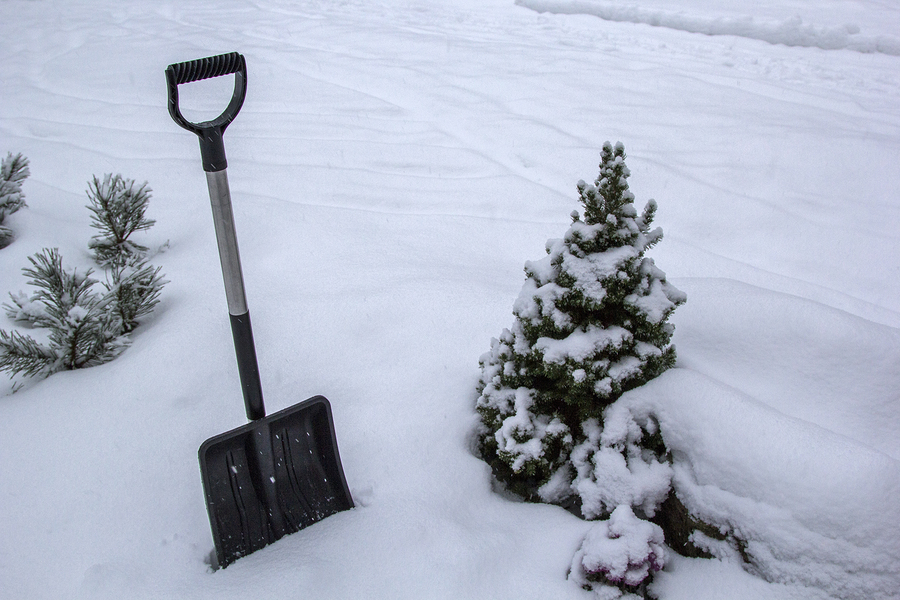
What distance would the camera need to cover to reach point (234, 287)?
1738 mm

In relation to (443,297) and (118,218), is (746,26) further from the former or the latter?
(118,218)

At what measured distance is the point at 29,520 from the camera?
1.83 m

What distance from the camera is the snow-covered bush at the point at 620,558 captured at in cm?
154

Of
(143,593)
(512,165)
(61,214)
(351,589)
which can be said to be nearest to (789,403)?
(351,589)

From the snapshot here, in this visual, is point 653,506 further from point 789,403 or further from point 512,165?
point 512,165

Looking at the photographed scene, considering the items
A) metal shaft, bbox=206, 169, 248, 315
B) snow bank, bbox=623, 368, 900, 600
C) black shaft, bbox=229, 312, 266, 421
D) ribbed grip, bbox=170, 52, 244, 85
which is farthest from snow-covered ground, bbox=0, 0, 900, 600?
ribbed grip, bbox=170, 52, 244, 85

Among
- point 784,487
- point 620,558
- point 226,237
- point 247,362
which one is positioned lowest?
point 620,558

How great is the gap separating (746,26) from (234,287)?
8.86 m

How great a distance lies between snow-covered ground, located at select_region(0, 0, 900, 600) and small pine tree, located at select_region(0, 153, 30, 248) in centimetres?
10

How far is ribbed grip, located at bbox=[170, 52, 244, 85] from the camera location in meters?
1.45

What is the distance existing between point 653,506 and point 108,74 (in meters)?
7.42

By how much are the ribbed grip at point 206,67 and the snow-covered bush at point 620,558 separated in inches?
63.7

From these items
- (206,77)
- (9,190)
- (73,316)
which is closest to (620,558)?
(206,77)

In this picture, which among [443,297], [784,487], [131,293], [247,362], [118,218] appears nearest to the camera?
[784,487]
